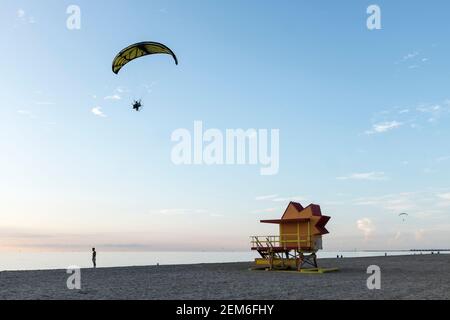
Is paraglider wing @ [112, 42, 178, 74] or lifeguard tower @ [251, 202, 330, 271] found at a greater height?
paraglider wing @ [112, 42, 178, 74]

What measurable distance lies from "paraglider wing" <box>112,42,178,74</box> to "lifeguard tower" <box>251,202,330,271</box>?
46.1 ft

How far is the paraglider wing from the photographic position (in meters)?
29.4

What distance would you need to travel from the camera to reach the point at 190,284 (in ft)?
74.5

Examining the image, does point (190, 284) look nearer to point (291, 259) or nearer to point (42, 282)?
point (42, 282)

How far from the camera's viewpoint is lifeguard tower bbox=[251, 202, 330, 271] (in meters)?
31.2

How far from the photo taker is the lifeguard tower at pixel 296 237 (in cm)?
3122

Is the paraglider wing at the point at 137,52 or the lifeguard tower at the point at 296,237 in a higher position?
the paraglider wing at the point at 137,52

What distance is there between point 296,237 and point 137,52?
18.2 m

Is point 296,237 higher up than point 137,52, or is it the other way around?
point 137,52

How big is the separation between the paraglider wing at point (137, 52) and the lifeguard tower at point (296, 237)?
46.1 ft

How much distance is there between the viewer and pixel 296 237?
32.2 m
